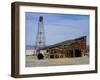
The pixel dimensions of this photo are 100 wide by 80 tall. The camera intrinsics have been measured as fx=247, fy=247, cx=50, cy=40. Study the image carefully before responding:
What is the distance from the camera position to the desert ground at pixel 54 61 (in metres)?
2.07

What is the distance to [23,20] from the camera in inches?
80.0

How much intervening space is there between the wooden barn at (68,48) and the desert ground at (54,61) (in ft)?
0.12

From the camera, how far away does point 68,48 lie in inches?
87.5

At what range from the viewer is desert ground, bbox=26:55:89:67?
81.4 inches

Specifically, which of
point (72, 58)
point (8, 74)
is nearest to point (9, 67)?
point (8, 74)

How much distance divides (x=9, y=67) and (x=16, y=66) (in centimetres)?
7

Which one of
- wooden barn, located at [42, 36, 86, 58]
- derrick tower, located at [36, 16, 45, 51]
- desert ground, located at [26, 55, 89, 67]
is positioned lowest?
desert ground, located at [26, 55, 89, 67]

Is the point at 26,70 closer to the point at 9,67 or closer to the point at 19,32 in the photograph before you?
the point at 9,67

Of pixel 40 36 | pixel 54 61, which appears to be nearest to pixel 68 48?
pixel 54 61

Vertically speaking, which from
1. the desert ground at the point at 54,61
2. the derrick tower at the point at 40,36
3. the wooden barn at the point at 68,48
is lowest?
the desert ground at the point at 54,61

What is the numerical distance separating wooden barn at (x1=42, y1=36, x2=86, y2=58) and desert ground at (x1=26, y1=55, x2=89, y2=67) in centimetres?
4

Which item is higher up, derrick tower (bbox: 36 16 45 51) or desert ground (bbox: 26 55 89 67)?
derrick tower (bbox: 36 16 45 51)

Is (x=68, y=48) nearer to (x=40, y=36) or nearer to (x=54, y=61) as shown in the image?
(x=54, y=61)

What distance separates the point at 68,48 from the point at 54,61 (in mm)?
181
